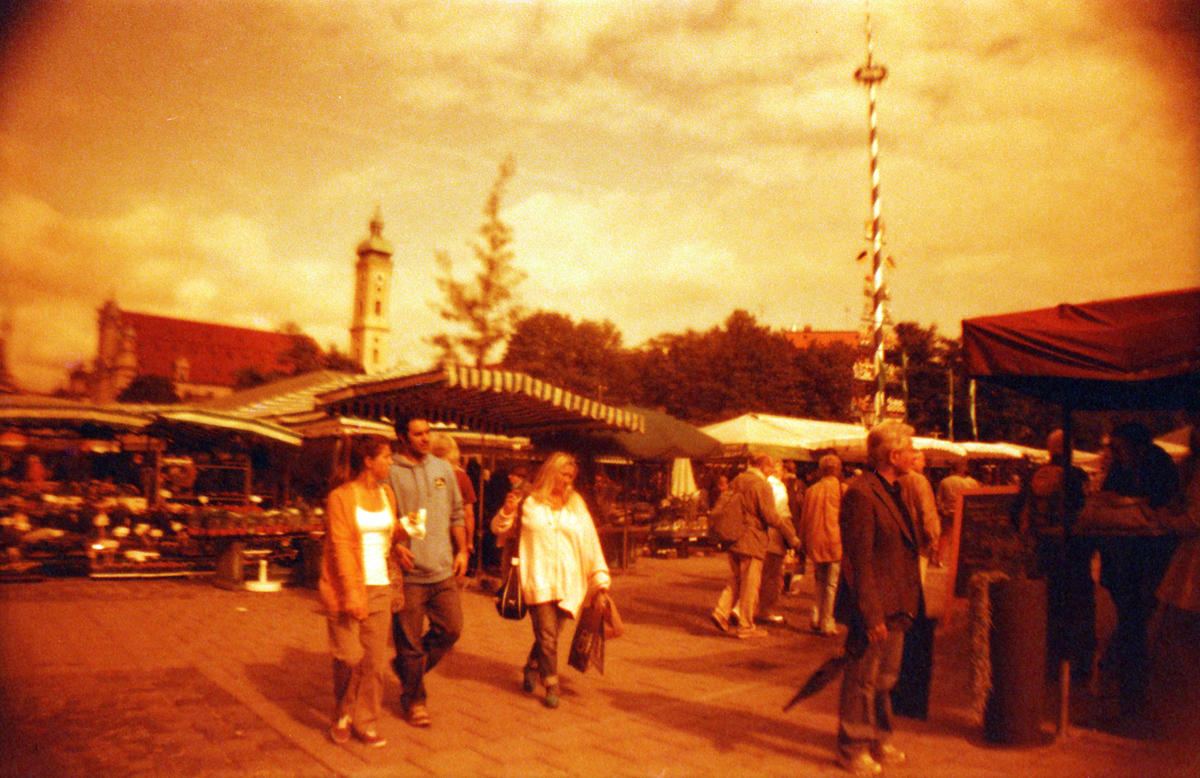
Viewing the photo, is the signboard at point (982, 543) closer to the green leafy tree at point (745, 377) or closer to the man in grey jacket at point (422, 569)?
the man in grey jacket at point (422, 569)

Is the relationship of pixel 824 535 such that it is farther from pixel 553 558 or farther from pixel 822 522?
pixel 553 558

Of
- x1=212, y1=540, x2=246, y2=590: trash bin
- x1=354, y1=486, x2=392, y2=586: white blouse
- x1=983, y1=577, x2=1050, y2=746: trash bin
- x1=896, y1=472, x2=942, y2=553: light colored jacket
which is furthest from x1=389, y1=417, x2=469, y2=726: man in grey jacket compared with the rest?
x1=212, y1=540, x2=246, y2=590: trash bin

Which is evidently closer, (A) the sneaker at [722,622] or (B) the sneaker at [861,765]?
(B) the sneaker at [861,765]

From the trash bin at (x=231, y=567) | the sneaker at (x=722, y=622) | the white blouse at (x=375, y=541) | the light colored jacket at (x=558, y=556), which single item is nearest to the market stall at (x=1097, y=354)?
the light colored jacket at (x=558, y=556)

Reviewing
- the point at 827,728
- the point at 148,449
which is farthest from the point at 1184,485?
the point at 148,449

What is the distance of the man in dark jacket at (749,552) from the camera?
8.59 m

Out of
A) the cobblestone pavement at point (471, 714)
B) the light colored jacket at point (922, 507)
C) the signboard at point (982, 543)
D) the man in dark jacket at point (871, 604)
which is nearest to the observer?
the man in dark jacket at point (871, 604)

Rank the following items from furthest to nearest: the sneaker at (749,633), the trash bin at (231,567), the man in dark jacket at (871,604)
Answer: the trash bin at (231,567) → the sneaker at (749,633) → the man in dark jacket at (871,604)

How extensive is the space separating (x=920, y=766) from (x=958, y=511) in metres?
1.87

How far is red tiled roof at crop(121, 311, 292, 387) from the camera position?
290 ft

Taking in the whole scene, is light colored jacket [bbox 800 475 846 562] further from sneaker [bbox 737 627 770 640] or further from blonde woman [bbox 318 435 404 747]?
blonde woman [bbox 318 435 404 747]

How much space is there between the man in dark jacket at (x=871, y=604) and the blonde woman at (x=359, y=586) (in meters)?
2.48

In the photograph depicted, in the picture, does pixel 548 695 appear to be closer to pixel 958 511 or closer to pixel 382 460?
pixel 382 460

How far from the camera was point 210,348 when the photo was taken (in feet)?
314
